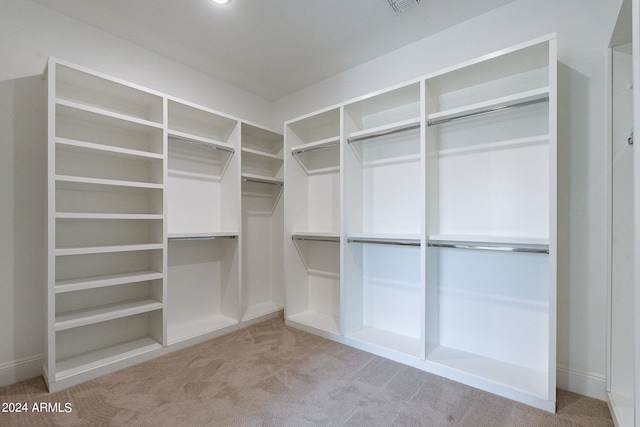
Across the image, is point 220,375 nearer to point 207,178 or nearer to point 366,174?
point 207,178

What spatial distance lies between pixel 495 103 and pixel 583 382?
1884 mm

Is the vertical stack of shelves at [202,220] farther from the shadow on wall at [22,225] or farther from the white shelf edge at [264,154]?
the shadow on wall at [22,225]

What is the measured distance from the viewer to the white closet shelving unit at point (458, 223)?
1887 millimetres

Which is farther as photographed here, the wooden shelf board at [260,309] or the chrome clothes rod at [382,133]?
the wooden shelf board at [260,309]

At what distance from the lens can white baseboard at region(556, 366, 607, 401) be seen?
5.74 ft

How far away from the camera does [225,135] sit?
3109 mm

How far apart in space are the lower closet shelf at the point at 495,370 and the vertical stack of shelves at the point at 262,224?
6.18 ft

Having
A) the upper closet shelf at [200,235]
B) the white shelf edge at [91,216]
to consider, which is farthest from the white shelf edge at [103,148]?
the upper closet shelf at [200,235]

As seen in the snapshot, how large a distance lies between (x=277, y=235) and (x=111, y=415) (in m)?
2.28

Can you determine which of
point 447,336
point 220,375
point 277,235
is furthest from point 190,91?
point 447,336

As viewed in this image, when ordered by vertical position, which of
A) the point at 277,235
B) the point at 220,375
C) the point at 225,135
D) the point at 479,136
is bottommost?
the point at 220,375

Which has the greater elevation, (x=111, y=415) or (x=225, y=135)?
(x=225, y=135)

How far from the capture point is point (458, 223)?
2.28 m

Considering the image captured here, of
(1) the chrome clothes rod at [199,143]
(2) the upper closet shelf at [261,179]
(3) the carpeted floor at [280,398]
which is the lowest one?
(3) the carpeted floor at [280,398]
